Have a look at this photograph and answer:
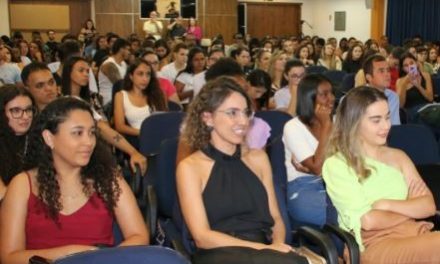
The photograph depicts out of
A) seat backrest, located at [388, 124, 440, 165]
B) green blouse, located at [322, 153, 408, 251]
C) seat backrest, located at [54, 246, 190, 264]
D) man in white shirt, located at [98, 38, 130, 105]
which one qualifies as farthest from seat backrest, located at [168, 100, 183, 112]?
seat backrest, located at [54, 246, 190, 264]

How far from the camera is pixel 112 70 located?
23.2 ft

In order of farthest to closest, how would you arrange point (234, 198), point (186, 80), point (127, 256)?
point (186, 80)
point (234, 198)
point (127, 256)

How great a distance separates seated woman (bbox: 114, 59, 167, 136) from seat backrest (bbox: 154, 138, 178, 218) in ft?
5.26

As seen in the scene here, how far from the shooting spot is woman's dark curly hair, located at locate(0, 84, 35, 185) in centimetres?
304

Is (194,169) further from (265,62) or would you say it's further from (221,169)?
(265,62)

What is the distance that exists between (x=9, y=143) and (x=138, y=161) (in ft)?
3.86

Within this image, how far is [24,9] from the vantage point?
1677cm

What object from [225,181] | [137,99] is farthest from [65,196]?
[137,99]

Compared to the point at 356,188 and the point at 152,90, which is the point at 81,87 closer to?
the point at 152,90

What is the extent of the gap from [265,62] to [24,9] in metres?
10.9

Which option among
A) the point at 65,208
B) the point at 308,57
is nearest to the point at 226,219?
the point at 65,208

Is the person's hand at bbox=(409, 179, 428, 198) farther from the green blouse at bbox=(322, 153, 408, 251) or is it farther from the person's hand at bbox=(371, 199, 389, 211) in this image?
the person's hand at bbox=(371, 199, 389, 211)

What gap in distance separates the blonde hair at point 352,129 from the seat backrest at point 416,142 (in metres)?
1.14

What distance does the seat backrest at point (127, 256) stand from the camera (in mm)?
1743
